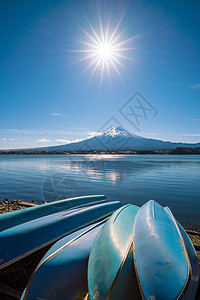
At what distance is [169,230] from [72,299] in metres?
1.75

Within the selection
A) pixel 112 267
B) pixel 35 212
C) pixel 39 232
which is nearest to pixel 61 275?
pixel 112 267

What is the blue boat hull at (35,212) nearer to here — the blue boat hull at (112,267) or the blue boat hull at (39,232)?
the blue boat hull at (39,232)

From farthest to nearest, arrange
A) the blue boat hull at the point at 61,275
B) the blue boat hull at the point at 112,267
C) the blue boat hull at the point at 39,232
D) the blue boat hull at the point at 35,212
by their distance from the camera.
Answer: the blue boat hull at the point at 35,212 < the blue boat hull at the point at 39,232 < the blue boat hull at the point at 61,275 < the blue boat hull at the point at 112,267

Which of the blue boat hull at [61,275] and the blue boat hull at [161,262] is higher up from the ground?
the blue boat hull at [161,262]

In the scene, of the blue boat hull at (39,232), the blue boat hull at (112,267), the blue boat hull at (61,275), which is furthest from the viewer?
the blue boat hull at (39,232)

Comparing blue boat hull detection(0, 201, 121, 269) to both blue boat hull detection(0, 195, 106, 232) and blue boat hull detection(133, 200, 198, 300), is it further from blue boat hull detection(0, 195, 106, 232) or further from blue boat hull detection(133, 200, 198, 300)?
blue boat hull detection(133, 200, 198, 300)

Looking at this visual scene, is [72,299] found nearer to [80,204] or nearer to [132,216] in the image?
[132,216]

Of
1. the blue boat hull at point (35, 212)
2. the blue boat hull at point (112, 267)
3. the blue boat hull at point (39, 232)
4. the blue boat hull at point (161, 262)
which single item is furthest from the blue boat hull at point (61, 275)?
the blue boat hull at point (35, 212)

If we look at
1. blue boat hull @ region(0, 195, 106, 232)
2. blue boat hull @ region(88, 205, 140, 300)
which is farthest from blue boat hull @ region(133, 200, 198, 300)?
blue boat hull @ region(0, 195, 106, 232)

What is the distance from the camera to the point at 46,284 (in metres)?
2.31

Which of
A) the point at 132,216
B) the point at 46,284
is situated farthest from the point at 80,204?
the point at 46,284

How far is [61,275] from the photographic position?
242 cm

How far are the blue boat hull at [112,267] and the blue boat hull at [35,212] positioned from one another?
183 cm

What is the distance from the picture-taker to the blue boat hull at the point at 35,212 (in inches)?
144
